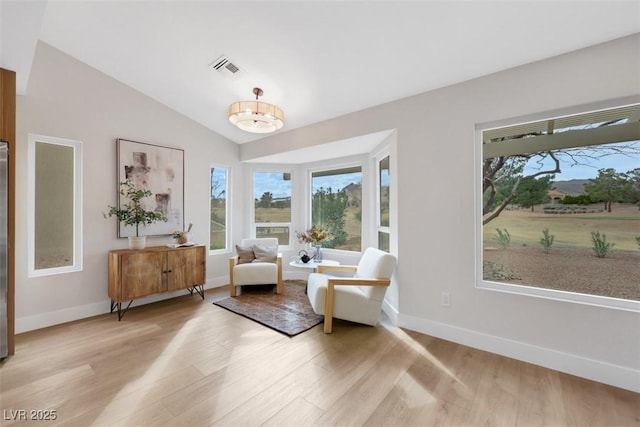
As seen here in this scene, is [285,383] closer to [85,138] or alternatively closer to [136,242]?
[136,242]

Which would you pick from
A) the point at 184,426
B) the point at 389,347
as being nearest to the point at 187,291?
the point at 184,426

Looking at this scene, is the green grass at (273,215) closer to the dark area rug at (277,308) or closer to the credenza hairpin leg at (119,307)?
the dark area rug at (277,308)

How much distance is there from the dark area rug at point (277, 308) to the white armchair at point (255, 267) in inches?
7.6

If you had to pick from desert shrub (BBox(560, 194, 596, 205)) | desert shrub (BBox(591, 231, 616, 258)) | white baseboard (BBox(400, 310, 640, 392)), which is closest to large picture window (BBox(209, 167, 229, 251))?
white baseboard (BBox(400, 310, 640, 392))

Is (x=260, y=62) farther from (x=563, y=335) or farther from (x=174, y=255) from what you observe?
(x=563, y=335)

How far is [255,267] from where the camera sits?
13.3ft

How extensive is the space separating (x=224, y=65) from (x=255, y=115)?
663 mm

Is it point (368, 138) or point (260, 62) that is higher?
point (260, 62)

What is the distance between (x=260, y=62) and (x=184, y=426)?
3076 millimetres

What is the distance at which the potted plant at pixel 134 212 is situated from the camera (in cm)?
337

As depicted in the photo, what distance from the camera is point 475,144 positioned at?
101 inches

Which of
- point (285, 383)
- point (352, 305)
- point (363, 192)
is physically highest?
point (363, 192)

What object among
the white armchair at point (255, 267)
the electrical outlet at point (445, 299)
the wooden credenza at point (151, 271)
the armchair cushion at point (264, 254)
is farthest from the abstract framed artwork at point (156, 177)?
the electrical outlet at point (445, 299)

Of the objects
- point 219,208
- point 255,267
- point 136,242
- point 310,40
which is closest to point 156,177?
point 136,242
